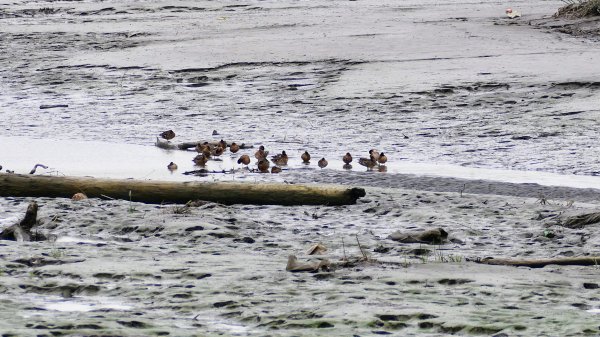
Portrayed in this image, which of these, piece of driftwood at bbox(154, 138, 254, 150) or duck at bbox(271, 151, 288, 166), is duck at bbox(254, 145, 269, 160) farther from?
piece of driftwood at bbox(154, 138, 254, 150)

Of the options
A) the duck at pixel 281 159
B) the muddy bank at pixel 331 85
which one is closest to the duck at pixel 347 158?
the duck at pixel 281 159

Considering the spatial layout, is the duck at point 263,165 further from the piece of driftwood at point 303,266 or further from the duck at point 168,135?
the piece of driftwood at point 303,266

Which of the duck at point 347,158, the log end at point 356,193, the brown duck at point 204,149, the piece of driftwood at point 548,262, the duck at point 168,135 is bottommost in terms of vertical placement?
the piece of driftwood at point 548,262

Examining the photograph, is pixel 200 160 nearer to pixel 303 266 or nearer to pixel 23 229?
pixel 23 229

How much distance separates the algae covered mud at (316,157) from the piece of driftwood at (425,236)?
2.9 inches

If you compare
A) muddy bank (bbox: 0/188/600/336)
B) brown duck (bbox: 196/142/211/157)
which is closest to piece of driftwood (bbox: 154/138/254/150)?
brown duck (bbox: 196/142/211/157)

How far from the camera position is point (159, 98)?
8.84 meters

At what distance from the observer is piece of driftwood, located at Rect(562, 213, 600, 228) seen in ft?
14.2

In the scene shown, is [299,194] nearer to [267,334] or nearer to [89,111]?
[267,334]

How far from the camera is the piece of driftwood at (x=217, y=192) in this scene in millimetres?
4855

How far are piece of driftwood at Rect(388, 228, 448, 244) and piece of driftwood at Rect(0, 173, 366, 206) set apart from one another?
557mm

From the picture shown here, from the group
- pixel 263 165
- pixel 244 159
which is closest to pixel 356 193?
pixel 263 165

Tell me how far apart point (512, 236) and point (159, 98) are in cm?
495

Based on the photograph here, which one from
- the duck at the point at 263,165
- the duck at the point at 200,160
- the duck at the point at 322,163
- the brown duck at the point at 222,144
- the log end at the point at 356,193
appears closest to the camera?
the log end at the point at 356,193
